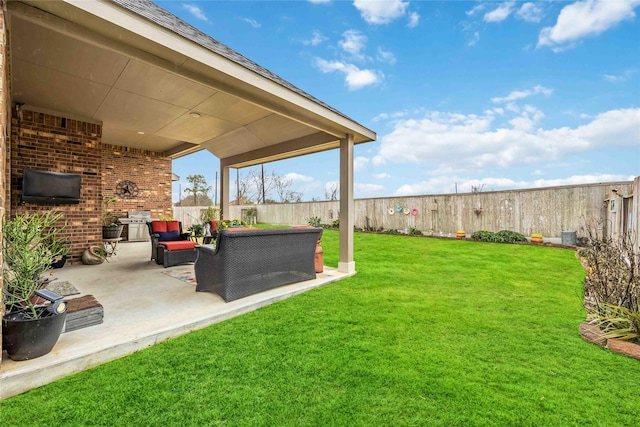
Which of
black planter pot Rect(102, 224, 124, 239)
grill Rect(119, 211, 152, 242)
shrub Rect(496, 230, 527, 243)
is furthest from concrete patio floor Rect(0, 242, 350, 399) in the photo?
shrub Rect(496, 230, 527, 243)

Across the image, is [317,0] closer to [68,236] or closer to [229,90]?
[229,90]

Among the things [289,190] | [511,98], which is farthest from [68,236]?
[289,190]

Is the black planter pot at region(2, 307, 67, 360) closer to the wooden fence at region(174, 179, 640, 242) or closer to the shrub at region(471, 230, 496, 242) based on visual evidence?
the wooden fence at region(174, 179, 640, 242)

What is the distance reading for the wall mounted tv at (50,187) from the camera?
488 cm

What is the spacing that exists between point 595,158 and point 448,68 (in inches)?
229

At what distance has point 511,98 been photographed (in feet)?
33.6

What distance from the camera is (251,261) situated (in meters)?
3.75

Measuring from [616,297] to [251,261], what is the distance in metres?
4.14

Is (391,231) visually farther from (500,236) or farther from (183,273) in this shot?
(183,273)

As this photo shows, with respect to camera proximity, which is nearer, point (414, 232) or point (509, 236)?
point (509, 236)

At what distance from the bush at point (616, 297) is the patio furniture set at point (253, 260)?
3533 millimetres

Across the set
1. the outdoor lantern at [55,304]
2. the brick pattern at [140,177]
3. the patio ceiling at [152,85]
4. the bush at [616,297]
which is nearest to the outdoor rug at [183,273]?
the outdoor lantern at [55,304]

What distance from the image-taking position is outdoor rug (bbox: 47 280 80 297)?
361 cm

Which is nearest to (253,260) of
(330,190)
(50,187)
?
(50,187)
